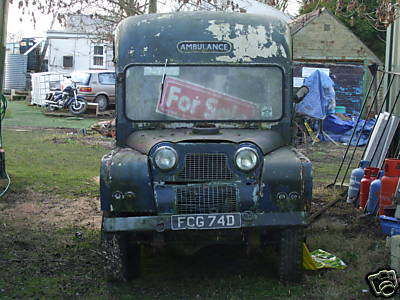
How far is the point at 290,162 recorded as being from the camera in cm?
607

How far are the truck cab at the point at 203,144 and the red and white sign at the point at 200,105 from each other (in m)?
0.01

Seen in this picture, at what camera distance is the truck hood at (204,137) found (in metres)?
6.20

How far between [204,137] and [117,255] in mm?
1325

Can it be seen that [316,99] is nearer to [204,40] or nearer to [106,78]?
[106,78]

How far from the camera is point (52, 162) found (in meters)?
14.4

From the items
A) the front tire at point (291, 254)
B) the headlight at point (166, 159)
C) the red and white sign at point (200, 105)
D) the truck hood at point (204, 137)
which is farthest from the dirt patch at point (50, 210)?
the front tire at point (291, 254)

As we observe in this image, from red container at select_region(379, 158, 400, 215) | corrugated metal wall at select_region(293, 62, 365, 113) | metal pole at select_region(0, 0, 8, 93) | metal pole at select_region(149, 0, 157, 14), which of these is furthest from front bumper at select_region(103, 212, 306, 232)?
corrugated metal wall at select_region(293, 62, 365, 113)

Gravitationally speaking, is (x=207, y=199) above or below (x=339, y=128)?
above

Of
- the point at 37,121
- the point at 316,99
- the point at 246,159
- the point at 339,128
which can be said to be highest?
the point at 246,159

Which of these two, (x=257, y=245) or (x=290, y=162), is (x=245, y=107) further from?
(x=257, y=245)

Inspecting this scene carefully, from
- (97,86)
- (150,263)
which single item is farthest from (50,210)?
(97,86)

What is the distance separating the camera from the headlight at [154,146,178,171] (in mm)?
5953

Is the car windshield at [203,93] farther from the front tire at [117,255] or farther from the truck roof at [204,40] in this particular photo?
the front tire at [117,255]

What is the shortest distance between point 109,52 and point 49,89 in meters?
6.01
